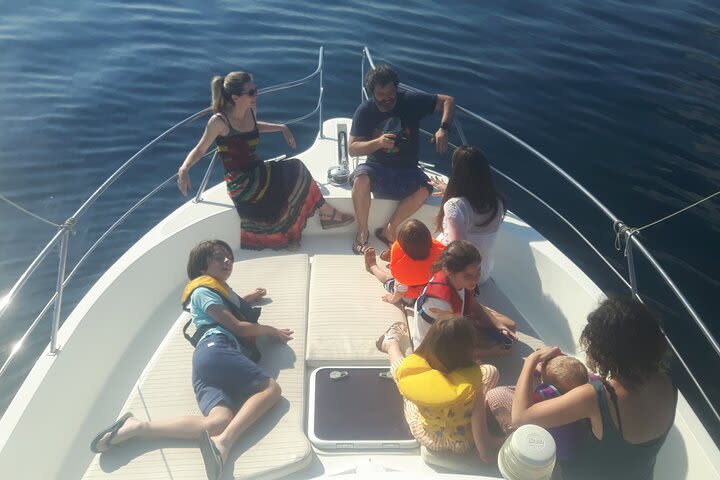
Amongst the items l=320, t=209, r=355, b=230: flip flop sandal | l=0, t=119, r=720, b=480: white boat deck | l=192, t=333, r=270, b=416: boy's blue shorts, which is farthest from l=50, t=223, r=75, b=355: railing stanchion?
l=320, t=209, r=355, b=230: flip flop sandal

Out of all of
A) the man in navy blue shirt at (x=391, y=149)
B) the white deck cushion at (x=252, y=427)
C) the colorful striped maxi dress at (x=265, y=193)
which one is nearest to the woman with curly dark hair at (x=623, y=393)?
the white deck cushion at (x=252, y=427)

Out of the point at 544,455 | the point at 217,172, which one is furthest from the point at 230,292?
the point at 217,172

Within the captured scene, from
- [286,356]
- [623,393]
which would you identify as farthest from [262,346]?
[623,393]

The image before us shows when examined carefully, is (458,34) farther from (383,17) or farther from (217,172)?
(217,172)

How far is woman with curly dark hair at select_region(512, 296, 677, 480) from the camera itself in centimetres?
196

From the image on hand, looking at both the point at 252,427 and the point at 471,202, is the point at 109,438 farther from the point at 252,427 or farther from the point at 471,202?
the point at 471,202

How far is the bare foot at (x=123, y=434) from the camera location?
253 cm

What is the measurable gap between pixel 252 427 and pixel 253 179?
167 cm

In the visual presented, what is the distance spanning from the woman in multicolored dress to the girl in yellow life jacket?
1.83m

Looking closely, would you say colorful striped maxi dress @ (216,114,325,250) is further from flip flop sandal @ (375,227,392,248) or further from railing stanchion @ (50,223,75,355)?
railing stanchion @ (50,223,75,355)

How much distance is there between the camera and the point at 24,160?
650 cm

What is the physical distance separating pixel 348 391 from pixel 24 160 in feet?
17.5

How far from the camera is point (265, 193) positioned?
387 cm

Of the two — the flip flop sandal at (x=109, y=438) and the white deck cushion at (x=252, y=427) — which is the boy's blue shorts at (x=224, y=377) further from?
the flip flop sandal at (x=109, y=438)
